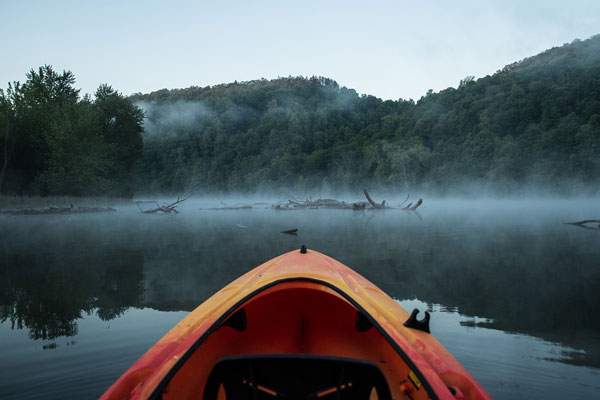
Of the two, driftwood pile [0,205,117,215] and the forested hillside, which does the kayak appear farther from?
the forested hillside

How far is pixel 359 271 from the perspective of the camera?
7031 mm

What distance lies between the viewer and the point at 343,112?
85.1 metres

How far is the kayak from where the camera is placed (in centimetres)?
175

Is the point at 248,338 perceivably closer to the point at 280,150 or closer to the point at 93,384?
the point at 93,384

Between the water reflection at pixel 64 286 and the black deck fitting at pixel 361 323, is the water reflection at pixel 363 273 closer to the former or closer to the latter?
the water reflection at pixel 64 286

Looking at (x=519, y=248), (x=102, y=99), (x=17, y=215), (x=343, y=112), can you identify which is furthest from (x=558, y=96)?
(x=17, y=215)

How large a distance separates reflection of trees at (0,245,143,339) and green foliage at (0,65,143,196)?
2538cm

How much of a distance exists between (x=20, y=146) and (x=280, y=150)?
51.0m

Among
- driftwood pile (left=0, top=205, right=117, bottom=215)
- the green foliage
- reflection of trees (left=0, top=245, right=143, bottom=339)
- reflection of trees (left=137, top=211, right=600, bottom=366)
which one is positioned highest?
the green foliage

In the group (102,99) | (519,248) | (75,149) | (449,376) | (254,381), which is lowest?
(519,248)

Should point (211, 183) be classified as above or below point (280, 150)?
below

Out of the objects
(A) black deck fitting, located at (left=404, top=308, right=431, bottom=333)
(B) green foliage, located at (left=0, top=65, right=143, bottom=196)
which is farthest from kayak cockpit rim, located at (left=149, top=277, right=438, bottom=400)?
(B) green foliage, located at (left=0, top=65, right=143, bottom=196)

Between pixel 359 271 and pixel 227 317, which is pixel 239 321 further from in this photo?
pixel 359 271

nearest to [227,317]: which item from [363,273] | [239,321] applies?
[239,321]
